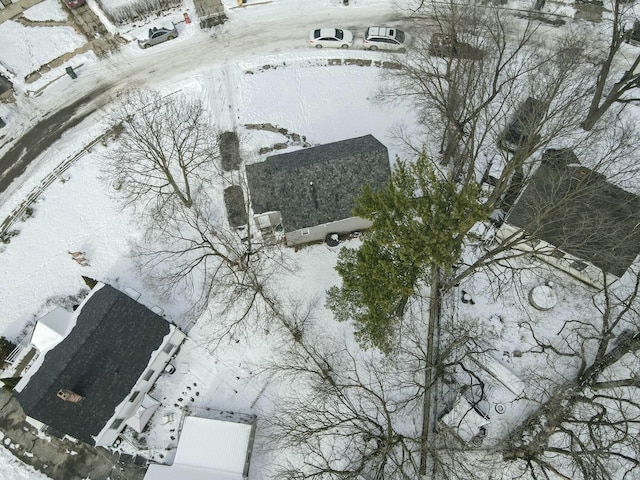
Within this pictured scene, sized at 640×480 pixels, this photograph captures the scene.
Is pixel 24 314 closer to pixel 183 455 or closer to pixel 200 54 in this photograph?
pixel 183 455

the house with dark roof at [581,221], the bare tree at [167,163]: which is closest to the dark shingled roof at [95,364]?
the bare tree at [167,163]

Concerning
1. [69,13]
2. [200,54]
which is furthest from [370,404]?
[69,13]

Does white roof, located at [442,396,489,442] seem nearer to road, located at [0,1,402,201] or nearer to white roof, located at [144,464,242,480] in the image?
white roof, located at [144,464,242,480]

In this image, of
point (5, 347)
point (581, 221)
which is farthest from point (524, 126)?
point (5, 347)

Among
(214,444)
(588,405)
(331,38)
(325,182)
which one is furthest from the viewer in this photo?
(331,38)

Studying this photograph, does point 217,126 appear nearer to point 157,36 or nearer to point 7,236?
point 157,36

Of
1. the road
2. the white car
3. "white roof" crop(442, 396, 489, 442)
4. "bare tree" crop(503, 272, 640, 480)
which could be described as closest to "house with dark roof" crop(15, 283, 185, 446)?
the road

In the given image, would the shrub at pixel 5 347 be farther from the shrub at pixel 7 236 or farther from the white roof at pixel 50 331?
the shrub at pixel 7 236
